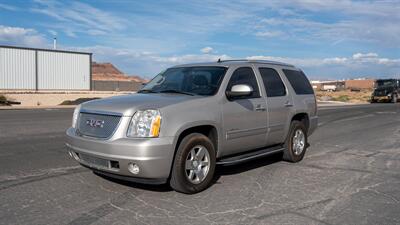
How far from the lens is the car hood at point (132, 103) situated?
569cm

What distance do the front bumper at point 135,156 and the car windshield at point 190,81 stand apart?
133cm

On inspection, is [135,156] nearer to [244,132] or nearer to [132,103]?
[132,103]

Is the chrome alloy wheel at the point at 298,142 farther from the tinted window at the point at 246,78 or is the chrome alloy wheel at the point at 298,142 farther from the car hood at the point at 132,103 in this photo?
the car hood at the point at 132,103

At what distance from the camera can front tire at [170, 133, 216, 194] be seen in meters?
5.81

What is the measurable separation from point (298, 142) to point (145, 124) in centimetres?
393

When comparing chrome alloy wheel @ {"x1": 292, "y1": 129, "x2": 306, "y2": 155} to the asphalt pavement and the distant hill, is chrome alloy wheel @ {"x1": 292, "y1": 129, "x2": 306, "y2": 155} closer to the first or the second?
the asphalt pavement

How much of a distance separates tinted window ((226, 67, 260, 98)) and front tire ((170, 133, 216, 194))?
1.23 metres

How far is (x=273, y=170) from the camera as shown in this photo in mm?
7738

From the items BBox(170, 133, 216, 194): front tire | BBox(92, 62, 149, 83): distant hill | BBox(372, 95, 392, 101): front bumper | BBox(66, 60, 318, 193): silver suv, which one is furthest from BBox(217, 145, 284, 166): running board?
BBox(92, 62, 149, 83): distant hill

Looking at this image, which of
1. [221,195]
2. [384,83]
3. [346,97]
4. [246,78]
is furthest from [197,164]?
[346,97]

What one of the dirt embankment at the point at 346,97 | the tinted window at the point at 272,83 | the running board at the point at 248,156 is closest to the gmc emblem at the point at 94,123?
the running board at the point at 248,156

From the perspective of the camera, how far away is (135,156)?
5453 millimetres

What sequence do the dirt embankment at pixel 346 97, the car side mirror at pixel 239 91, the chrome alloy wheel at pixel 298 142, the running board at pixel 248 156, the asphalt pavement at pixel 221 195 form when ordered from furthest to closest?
the dirt embankment at pixel 346 97, the chrome alloy wheel at pixel 298 142, the running board at pixel 248 156, the car side mirror at pixel 239 91, the asphalt pavement at pixel 221 195

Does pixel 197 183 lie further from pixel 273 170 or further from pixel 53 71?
pixel 53 71
